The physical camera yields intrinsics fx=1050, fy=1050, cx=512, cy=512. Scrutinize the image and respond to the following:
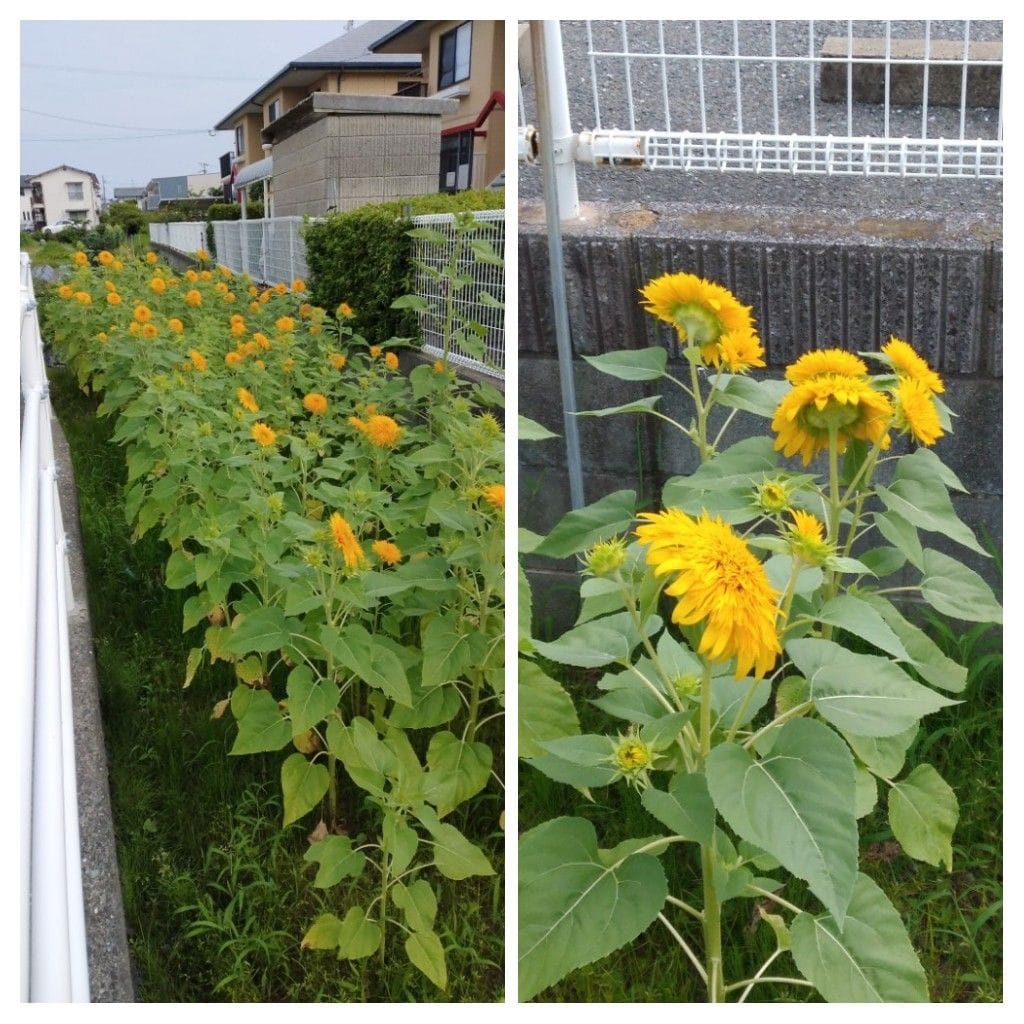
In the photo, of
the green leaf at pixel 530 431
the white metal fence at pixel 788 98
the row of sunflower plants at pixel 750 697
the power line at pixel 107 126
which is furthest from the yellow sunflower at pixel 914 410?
the power line at pixel 107 126

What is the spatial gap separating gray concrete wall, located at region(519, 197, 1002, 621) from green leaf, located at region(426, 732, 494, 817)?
12.4 inches

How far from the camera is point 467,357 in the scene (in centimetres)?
204

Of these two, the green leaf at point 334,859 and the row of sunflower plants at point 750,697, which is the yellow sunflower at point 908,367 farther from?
the green leaf at point 334,859

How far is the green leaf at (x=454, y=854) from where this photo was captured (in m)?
1.38

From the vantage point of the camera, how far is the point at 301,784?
1622 millimetres

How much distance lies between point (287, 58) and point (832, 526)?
0.88m

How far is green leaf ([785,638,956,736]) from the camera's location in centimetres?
94

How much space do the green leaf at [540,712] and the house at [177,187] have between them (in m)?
0.80

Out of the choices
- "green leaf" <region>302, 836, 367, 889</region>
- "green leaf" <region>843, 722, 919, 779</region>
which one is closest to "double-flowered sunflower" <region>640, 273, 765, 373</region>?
"green leaf" <region>843, 722, 919, 779</region>

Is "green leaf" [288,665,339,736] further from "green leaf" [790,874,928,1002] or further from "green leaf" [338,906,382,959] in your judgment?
"green leaf" [790,874,928,1002]

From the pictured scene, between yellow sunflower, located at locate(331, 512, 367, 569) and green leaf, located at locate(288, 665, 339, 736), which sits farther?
green leaf, located at locate(288, 665, 339, 736)

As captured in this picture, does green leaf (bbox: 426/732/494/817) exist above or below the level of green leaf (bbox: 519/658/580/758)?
below
